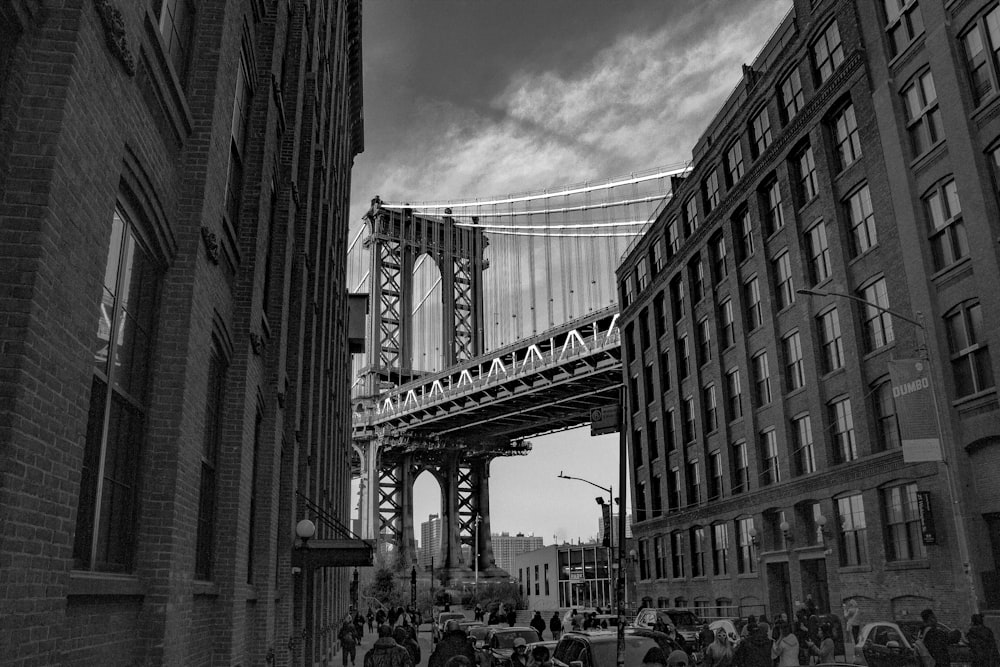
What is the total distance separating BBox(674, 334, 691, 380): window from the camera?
42906 millimetres

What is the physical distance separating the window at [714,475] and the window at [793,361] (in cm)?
722

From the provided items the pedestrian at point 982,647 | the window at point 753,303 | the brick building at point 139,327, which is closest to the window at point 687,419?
the window at point 753,303

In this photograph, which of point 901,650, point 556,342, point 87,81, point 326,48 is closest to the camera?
point 87,81

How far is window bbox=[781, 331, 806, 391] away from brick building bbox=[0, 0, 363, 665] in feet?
70.6

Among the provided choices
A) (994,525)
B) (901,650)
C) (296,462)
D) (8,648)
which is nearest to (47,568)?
(8,648)

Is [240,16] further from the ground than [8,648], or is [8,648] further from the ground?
[240,16]

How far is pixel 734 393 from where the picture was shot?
3738cm

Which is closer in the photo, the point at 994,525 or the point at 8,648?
the point at 8,648

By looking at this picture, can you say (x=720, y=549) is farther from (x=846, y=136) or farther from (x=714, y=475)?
(x=846, y=136)

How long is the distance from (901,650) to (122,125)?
16.4 meters

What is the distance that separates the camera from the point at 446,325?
10931cm

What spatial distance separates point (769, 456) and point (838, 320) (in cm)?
705

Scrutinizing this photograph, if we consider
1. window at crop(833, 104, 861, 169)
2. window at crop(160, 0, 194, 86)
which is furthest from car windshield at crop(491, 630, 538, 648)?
window at crop(833, 104, 861, 169)

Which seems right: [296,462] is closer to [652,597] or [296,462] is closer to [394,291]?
[652,597]
